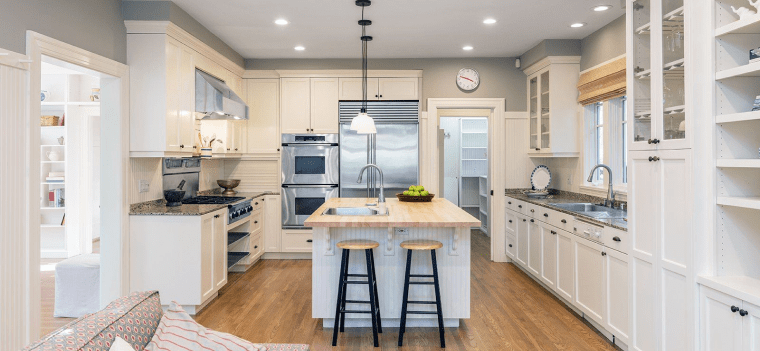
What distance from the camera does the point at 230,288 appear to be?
15.6 ft

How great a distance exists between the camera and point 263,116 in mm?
6121

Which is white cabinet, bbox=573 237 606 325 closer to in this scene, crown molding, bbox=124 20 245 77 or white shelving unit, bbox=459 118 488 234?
crown molding, bbox=124 20 245 77

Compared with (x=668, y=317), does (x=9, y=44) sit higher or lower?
higher

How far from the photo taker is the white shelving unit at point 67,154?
6.23m

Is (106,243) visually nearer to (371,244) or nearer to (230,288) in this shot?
(230,288)

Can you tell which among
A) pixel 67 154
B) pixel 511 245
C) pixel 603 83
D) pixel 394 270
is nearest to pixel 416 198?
pixel 394 270

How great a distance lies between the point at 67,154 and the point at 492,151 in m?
5.64

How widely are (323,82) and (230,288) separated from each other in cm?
278

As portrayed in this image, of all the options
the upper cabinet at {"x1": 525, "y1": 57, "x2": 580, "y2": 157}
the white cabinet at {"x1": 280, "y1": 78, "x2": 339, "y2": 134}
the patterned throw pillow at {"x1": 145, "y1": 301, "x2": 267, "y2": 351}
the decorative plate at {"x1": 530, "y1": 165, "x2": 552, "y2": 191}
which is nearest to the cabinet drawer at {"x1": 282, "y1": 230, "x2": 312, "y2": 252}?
the white cabinet at {"x1": 280, "y1": 78, "x2": 339, "y2": 134}

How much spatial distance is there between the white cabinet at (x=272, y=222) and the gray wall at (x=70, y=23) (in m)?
2.63

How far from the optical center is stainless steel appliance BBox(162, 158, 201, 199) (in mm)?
4582

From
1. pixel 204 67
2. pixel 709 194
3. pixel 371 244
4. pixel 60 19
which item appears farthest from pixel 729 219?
pixel 204 67

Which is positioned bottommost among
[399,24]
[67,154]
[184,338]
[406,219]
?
[184,338]

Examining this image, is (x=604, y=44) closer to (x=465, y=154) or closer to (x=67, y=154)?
(x=465, y=154)
